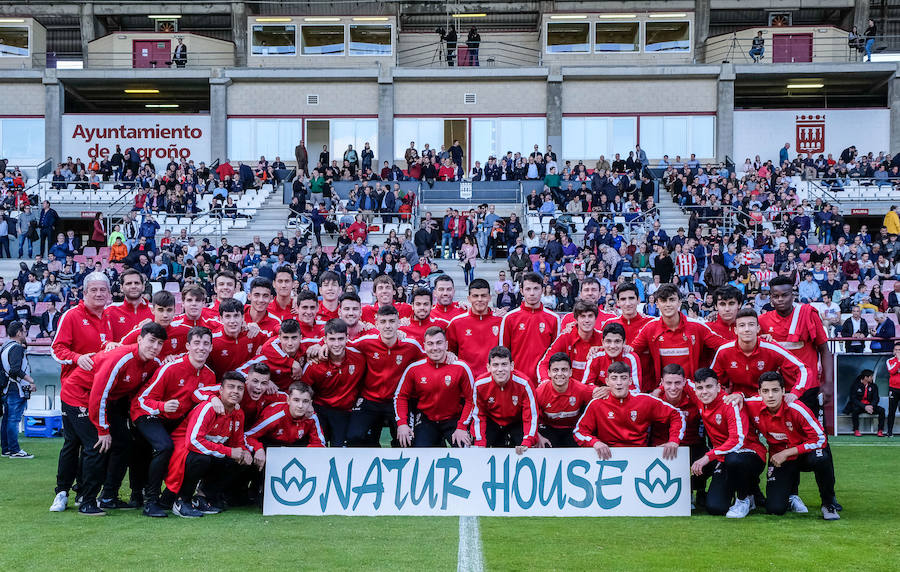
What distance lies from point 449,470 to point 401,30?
3707 centimetres

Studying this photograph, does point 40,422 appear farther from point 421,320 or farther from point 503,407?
point 503,407

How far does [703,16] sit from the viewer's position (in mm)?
41469

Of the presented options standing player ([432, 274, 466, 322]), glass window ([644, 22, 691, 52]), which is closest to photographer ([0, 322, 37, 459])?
standing player ([432, 274, 466, 322])

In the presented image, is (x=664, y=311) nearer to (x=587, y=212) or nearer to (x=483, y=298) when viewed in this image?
(x=483, y=298)

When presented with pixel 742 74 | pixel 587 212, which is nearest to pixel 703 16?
pixel 742 74

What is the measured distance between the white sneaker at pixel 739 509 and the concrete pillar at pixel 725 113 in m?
31.9

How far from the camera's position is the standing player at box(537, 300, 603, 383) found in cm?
1026

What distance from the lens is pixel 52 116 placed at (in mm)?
39938

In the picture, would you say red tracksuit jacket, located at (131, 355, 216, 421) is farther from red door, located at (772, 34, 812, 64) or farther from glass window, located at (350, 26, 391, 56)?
red door, located at (772, 34, 812, 64)

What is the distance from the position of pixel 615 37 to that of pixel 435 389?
33727 millimetres

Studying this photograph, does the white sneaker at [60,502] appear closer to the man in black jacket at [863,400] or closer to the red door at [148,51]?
the man in black jacket at [863,400]

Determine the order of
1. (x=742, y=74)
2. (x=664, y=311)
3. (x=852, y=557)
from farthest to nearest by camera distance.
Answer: (x=742, y=74)
(x=664, y=311)
(x=852, y=557)

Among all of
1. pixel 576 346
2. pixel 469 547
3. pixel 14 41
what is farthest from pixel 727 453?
pixel 14 41

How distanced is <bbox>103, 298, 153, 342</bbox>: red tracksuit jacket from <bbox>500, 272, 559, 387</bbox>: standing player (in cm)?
376
